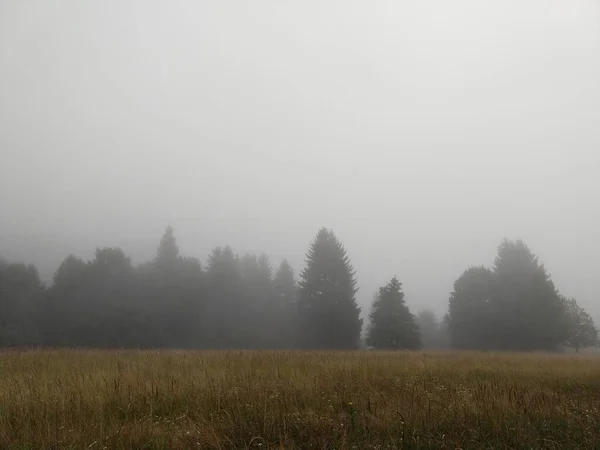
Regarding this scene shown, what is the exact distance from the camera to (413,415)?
471 cm

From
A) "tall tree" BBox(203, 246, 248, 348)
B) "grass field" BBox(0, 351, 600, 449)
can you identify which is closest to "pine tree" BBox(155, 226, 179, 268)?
"tall tree" BBox(203, 246, 248, 348)

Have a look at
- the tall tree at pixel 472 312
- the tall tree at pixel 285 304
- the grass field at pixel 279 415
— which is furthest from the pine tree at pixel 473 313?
the grass field at pixel 279 415

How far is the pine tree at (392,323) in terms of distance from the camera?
35500 mm

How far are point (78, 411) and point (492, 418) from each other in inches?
227

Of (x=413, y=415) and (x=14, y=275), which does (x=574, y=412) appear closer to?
(x=413, y=415)

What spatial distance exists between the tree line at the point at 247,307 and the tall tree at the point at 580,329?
26.8ft

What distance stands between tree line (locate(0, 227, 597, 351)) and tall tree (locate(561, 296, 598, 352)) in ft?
26.8

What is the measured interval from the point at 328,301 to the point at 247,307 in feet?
35.9

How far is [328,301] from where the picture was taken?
36.8m

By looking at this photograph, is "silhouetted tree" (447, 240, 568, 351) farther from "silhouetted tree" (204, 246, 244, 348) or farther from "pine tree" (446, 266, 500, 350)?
"silhouetted tree" (204, 246, 244, 348)

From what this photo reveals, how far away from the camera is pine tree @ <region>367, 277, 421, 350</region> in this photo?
116 feet

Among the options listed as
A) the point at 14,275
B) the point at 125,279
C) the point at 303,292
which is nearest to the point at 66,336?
the point at 125,279

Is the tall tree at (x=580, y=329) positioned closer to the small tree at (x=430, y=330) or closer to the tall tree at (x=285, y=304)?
the small tree at (x=430, y=330)

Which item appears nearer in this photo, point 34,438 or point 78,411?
point 34,438
